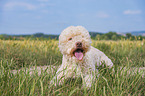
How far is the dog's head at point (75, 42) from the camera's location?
2904mm

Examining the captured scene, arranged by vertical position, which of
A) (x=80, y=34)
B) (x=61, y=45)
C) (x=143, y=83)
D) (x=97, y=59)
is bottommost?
(x=143, y=83)

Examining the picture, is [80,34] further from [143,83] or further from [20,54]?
[20,54]

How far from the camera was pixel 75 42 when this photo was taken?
9.41 ft

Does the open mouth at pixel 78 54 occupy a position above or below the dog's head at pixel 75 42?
below

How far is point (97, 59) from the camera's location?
4.17 m

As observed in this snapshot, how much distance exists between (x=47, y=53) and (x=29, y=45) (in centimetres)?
125

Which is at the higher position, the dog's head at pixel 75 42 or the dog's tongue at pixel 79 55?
the dog's head at pixel 75 42

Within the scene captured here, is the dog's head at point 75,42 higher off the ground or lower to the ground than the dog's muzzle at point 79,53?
higher

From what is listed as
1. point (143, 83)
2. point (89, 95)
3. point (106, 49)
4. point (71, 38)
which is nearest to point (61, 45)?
point (71, 38)

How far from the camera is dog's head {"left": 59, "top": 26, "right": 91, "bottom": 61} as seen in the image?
2904 millimetres

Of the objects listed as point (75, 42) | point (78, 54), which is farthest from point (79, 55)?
point (75, 42)

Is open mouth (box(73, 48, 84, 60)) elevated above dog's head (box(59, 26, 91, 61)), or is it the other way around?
dog's head (box(59, 26, 91, 61))

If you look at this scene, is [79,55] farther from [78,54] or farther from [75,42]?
[75,42]

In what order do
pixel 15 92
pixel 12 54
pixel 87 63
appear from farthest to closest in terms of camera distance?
1. pixel 12 54
2. pixel 87 63
3. pixel 15 92
